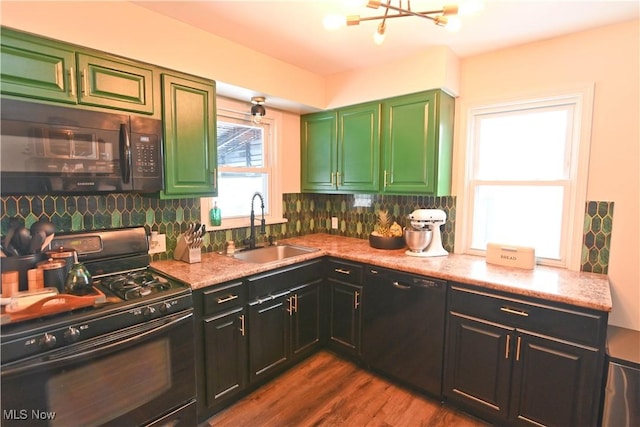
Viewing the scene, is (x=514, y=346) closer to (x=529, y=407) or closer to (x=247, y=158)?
(x=529, y=407)

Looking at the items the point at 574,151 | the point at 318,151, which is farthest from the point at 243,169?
the point at 574,151

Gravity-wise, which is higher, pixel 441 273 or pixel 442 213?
pixel 442 213

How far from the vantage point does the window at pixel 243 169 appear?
8.99ft

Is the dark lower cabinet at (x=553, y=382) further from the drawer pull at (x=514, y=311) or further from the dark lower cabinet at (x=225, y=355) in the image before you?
the dark lower cabinet at (x=225, y=355)

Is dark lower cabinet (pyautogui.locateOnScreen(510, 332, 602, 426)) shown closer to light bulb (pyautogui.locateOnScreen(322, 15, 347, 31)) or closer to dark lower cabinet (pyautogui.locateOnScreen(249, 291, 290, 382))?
dark lower cabinet (pyautogui.locateOnScreen(249, 291, 290, 382))

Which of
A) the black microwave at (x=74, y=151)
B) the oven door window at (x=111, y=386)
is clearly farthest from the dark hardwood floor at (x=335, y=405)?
the black microwave at (x=74, y=151)

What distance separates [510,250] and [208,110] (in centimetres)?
230

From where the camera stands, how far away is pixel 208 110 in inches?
86.7

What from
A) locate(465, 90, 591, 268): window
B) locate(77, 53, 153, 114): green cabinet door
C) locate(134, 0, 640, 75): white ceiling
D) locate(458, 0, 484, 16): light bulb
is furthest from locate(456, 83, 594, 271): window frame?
locate(77, 53, 153, 114): green cabinet door

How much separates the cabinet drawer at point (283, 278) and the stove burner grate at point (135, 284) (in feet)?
1.81

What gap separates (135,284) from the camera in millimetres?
1772

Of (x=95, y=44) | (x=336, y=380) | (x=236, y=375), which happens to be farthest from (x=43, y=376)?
(x=336, y=380)

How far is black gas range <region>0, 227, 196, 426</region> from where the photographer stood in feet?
4.21

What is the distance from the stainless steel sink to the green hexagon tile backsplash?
0.53 feet
